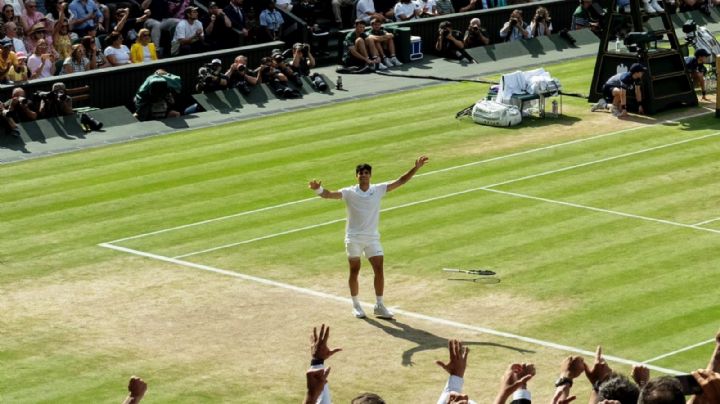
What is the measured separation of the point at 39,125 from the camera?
34656 millimetres

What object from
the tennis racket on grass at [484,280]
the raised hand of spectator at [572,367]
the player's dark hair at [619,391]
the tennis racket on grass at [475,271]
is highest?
the player's dark hair at [619,391]

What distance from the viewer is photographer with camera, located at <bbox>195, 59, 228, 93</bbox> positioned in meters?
38.0

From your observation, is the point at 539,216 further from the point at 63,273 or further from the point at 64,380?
the point at 64,380

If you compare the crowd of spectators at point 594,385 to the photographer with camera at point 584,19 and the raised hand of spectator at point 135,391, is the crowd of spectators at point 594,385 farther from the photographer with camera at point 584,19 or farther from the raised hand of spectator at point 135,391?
the photographer with camera at point 584,19

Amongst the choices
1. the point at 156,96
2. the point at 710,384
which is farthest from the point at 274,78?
the point at 710,384

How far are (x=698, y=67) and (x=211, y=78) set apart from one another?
12847 mm

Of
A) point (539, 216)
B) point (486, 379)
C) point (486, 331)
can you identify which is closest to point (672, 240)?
point (539, 216)

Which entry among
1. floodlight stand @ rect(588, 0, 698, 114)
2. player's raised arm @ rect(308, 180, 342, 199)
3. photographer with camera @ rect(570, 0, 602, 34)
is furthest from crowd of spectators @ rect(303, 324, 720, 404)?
photographer with camera @ rect(570, 0, 602, 34)

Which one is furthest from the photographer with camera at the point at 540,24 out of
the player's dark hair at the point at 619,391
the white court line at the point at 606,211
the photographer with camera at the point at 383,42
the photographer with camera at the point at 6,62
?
the player's dark hair at the point at 619,391

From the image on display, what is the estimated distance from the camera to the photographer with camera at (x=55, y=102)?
114 feet

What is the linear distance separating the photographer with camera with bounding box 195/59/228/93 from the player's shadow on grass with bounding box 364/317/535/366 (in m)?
18.0

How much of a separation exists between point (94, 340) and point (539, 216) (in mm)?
9577

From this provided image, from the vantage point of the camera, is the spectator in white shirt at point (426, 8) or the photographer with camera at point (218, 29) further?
the spectator in white shirt at point (426, 8)

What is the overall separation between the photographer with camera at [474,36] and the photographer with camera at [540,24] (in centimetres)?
199
